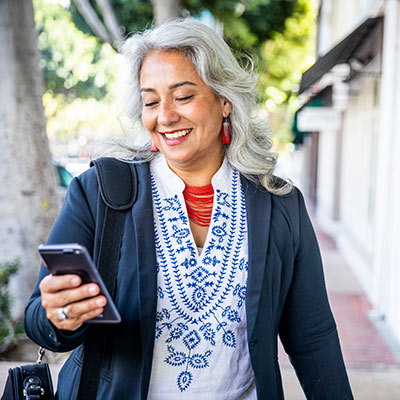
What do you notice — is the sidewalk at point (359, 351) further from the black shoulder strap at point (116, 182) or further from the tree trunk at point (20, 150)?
the black shoulder strap at point (116, 182)

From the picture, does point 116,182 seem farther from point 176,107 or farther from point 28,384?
point 28,384

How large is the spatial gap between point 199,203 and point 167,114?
1.13 feet

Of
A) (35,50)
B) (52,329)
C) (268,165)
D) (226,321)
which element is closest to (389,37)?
(35,50)

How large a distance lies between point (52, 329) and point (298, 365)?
949 millimetres

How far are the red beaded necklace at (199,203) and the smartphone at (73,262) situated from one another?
1.84ft

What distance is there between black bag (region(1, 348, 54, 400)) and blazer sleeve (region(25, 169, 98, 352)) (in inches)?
8.1

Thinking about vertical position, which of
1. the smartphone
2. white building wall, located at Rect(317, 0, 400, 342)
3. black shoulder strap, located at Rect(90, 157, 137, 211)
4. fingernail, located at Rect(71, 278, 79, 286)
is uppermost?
black shoulder strap, located at Rect(90, 157, 137, 211)

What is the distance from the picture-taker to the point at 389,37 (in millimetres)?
6133

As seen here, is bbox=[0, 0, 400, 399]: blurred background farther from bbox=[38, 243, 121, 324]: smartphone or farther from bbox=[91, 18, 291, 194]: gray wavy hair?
bbox=[38, 243, 121, 324]: smartphone

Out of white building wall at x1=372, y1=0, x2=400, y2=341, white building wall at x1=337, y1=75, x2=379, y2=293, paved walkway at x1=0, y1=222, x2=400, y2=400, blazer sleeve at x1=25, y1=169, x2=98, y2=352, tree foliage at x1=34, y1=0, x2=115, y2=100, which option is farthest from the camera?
tree foliage at x1=34, y1=0, x2=115, y2=100

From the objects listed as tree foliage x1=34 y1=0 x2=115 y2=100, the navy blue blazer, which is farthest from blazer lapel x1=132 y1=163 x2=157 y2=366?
tree foliage x1=34 y1=0 x2=115 y2=100

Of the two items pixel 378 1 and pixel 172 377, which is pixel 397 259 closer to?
pixel 378 1

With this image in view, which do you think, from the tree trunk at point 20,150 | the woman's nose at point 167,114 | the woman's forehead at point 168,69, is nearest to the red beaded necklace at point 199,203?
the woman's nose at point 167,114

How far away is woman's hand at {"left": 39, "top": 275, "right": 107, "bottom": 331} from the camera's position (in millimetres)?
1382
